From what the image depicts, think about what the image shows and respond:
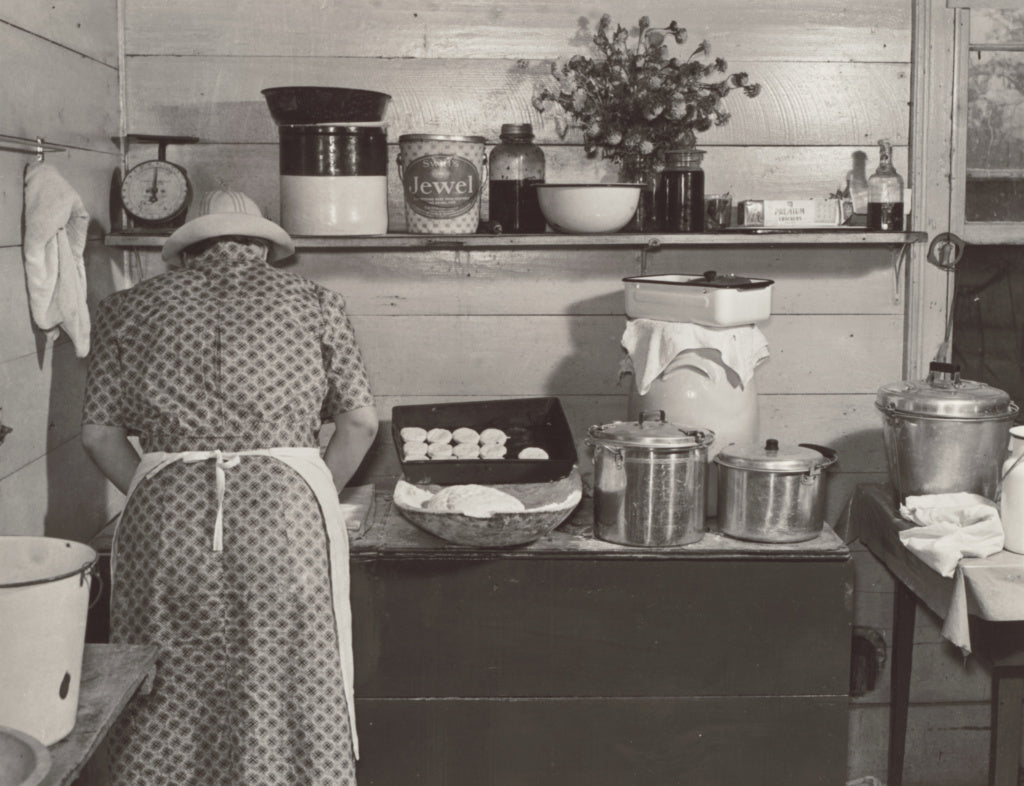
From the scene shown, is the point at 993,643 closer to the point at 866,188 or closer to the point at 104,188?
the point at 866,188

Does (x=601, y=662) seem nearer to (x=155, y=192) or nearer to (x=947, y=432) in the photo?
(x=947, y=432)

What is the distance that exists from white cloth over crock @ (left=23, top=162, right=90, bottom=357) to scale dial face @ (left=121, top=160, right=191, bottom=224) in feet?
1.23

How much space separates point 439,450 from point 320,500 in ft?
1.48

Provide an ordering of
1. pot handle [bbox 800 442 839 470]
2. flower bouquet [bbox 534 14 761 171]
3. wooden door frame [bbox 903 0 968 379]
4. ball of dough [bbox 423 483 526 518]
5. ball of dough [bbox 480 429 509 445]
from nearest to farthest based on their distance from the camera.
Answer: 1. ball of dough [bbox 423 483 526 518]
2. pot handle [bbox 800 442 839 470]
3. ball of dough [bbox 480 429 509 445]
4. flower bouquet [bbox 534 14 761 171]
5. wooden door frame [bbox 903 0 968 379]

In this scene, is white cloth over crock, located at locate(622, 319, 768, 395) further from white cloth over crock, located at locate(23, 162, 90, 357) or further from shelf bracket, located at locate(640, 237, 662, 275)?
white cloth over crock, located at locate(23, 162, 90, 357)

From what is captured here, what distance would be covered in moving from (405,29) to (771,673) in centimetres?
174

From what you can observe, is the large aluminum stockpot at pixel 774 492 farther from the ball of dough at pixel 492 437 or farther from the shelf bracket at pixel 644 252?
the shelf bracket at pixel 644 252

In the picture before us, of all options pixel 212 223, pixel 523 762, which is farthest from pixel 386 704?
pixel 212 223

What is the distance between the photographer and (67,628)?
1.67 metres

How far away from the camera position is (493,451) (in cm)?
283

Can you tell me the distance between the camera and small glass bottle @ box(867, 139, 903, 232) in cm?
302

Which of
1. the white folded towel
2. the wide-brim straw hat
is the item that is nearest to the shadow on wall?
the wide-brim straw hat

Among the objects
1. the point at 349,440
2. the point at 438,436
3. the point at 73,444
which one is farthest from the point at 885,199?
the point at 73,444

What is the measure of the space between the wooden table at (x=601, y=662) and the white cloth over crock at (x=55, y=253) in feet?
2.49
